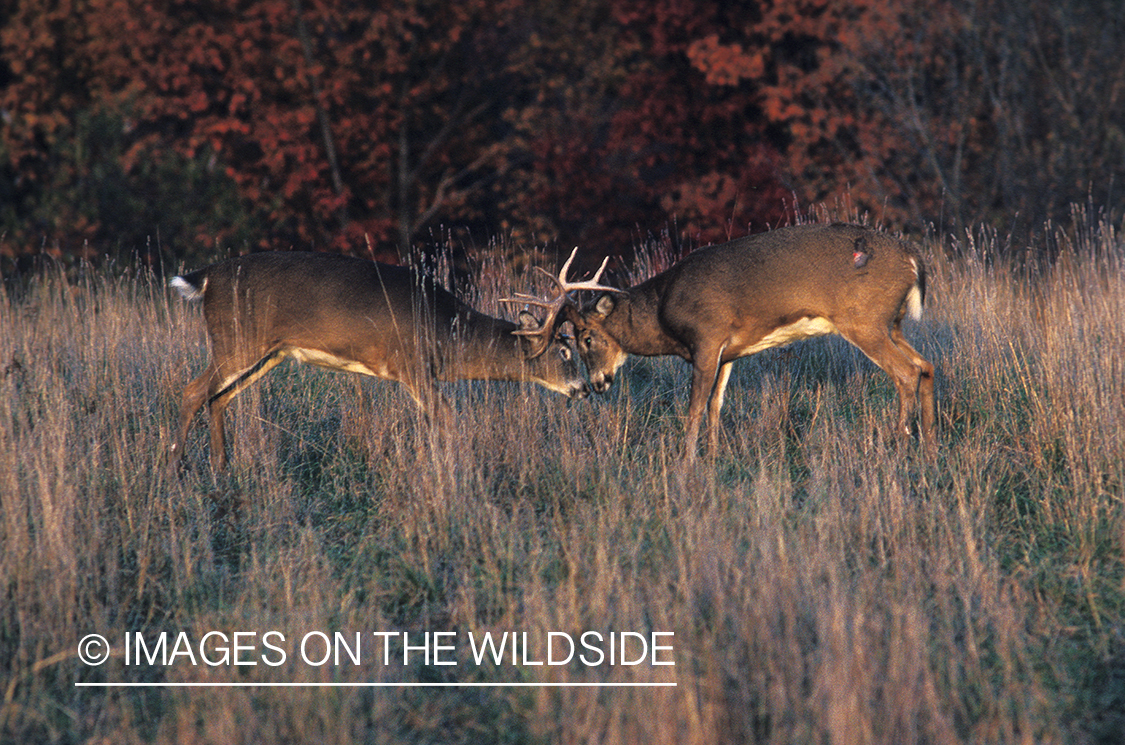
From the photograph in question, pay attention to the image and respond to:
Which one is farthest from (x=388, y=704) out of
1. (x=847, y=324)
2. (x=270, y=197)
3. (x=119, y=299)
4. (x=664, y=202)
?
(x=270, y=197)

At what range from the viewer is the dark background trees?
12375mm

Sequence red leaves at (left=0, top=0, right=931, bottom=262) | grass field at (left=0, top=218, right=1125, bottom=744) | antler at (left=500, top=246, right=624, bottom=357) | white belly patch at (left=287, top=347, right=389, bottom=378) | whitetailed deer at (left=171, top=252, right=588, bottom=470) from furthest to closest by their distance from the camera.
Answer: red leaves at (left=0, top=0, right=931, bottom=262) → antler at (left=500, top=246, right=624, bottom=357) → white belly patch at (left=287, top=347, right=389, bottom=378) → whitetailed deer at (left=171, top=252, right=588, bottom=470) → grass field at (left=0, top=218, right=1125, bottom=744)

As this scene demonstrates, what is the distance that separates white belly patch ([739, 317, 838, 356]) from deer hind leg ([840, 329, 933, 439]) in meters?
0.18

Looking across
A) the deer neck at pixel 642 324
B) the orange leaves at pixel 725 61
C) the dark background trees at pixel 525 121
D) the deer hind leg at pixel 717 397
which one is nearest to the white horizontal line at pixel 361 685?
the deer hind leg at pixel 717 397

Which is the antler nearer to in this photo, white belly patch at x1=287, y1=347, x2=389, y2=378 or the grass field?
the grass field

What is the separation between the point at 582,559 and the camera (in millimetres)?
4691

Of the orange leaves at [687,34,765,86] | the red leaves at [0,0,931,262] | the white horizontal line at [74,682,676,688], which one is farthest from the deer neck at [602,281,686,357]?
the orange leaves at [687,34,765,86]

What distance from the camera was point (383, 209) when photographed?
Result: 14.0 metres

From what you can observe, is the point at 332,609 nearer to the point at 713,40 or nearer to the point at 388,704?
the point at 388,704

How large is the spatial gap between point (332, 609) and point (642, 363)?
4.53m

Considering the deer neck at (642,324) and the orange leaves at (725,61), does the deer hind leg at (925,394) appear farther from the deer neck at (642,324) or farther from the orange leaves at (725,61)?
the orange leaves at (725,61)

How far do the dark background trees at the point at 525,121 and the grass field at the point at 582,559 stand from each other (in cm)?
550

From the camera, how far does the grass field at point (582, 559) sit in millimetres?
3668

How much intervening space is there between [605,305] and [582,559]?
3021 mm
